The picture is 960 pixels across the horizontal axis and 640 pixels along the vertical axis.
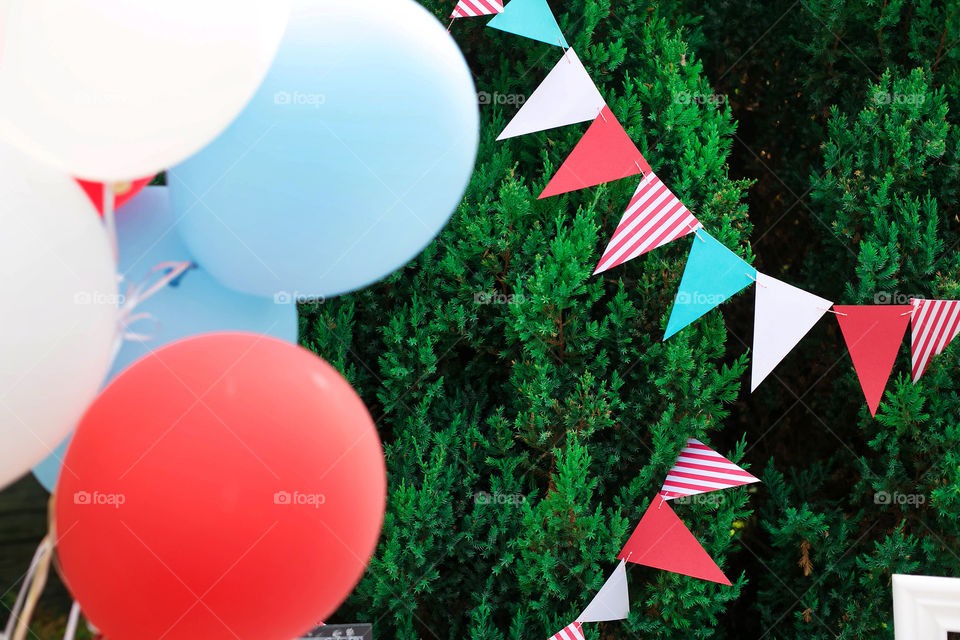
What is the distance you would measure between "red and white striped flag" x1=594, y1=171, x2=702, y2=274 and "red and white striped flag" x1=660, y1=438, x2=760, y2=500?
2.84 ft

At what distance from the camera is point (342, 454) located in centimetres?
119

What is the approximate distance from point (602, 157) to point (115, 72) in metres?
2.29

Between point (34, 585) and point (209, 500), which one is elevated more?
point (209, 500)

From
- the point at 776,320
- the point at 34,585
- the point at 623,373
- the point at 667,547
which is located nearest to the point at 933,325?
the point at 776,320

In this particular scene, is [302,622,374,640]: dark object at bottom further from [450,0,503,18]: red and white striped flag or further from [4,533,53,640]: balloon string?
[450,0,503,18]: red and white striped flag

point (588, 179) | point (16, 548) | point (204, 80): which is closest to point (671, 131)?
point (588, 179)

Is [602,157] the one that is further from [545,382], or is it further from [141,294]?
[141,294]

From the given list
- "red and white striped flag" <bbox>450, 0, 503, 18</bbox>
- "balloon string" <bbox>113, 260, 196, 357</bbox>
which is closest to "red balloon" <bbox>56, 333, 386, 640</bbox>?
"balloon string" <bbox>113, 260, 196, 357</bbox>

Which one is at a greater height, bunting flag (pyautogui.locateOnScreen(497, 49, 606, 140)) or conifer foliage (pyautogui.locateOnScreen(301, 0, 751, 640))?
bunting flag (pyautogui.locateOnScreen(497, 49, 606, 140))

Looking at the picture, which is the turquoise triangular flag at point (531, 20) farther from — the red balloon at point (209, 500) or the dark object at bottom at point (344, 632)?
the red balloon at point (209, 500)

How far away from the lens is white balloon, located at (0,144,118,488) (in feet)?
3.58

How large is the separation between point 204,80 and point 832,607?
3.60 m

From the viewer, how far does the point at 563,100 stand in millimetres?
3357

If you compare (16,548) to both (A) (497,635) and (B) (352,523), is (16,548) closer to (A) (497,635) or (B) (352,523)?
(A) (497,635)
